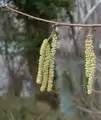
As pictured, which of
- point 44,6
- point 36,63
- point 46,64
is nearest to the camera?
point 46,64

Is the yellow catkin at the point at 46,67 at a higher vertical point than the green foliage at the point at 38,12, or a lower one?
lower

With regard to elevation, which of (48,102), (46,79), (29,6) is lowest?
(48,102)

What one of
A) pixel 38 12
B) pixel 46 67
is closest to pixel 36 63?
pixel 38 12

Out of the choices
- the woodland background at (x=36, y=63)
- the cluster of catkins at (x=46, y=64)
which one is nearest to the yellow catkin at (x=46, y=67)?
the cluster of catkins at (x=46, y=64)

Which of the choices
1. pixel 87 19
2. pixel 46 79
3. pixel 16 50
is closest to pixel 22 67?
pixel 16 50

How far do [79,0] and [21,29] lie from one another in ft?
1.19

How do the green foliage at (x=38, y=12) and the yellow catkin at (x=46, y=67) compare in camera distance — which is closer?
the yellow catkin at (x=46, y=67)

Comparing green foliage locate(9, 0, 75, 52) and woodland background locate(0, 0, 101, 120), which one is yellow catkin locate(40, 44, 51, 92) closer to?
woodland background locate(0, 0, 101, 120)

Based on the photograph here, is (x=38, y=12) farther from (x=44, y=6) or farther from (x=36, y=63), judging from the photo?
(x=36, y=63)

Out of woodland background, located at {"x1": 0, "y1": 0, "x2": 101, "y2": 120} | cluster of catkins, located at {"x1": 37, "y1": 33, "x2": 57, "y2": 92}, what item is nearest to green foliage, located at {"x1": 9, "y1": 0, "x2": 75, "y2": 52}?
woodland background, located at {"x1": 0, "y1": 0, "x2": 101, "y2": 120}

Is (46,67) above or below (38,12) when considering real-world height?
below

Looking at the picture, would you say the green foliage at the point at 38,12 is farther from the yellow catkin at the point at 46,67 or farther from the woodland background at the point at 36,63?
the yellow catkin at the point at 46,67

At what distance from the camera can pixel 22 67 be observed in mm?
1820

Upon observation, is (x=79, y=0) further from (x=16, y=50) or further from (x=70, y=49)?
(x=16, y=50)
